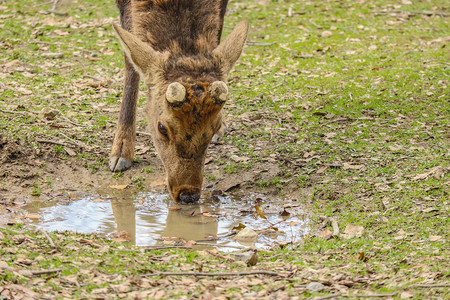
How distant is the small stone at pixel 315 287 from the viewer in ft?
14.9

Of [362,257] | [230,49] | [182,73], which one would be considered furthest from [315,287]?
[230,49]

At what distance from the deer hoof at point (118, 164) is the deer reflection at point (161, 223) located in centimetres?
85

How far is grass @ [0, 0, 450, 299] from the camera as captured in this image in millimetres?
5066

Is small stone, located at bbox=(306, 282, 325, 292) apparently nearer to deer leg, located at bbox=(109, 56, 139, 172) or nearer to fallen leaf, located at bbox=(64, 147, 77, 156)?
deer leg, located at bbox=(109, 56, 139, 172)

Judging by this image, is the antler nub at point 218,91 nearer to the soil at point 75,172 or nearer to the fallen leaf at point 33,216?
the soil at point 75,172

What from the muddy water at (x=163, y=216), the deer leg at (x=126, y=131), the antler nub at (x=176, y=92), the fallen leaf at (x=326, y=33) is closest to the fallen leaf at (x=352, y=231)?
the muddy water at (x=163, y=216)

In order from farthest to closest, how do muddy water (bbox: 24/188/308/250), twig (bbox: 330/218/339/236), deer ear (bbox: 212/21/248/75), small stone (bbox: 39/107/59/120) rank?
small stone (bbox: 39/107/59/120) < deer ear (bbox: 212/21/248/75) < muddy water (bbox: 24/188/308/250) < twig (bbox: 330/218/339/236)

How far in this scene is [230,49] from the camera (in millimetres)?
7055

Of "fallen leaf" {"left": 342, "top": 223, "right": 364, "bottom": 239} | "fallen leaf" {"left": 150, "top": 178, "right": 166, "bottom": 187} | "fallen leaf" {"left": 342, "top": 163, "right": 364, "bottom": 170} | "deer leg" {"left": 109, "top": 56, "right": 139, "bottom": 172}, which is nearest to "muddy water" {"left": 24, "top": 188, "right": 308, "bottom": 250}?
"fallen leaf" {"left": 150, "top": 178, "right": 166, "bottom": 187}

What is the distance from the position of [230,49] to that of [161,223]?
216 cm

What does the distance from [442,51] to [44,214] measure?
28.6 ft

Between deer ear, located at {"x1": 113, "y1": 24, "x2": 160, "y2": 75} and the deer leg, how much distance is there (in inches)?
50.6

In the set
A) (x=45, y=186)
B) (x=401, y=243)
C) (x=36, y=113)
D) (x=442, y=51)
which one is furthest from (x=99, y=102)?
(x=442, y=51)

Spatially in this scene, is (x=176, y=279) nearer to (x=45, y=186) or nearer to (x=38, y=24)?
(x=45, y=186)
